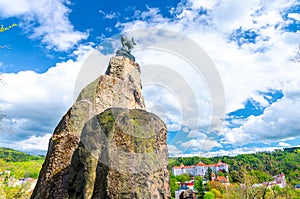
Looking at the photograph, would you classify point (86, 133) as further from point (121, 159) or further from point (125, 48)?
point (125, 48)

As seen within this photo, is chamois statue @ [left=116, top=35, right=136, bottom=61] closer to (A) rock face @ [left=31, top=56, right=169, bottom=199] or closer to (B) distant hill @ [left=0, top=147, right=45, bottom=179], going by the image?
(A) rock face @ [left=31, top=56, right=169, bottom=199]

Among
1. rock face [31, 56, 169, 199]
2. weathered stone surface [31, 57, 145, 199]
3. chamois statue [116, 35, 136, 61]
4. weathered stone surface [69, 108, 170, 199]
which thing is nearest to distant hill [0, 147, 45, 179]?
weathered stone surface [31, 57, 145, 199]

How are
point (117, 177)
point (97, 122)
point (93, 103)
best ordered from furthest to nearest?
point (93, 103), point (97, 122), point (117, 177)

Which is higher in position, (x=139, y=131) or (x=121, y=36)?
(x=121, y=36)

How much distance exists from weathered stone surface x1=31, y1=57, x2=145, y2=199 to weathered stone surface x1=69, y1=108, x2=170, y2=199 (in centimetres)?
166

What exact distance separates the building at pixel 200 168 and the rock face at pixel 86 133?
140750 mm

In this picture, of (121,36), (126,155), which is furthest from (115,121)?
(121,36)

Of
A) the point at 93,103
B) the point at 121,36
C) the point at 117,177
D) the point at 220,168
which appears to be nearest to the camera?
the point at 117,177

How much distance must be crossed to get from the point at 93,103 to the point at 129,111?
14.1ft

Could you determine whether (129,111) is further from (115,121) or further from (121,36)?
(121,36)

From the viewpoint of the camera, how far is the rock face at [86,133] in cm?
976

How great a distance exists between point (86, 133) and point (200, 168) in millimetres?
158345

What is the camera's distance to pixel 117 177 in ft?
28.9

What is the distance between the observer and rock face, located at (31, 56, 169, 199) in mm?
9758
